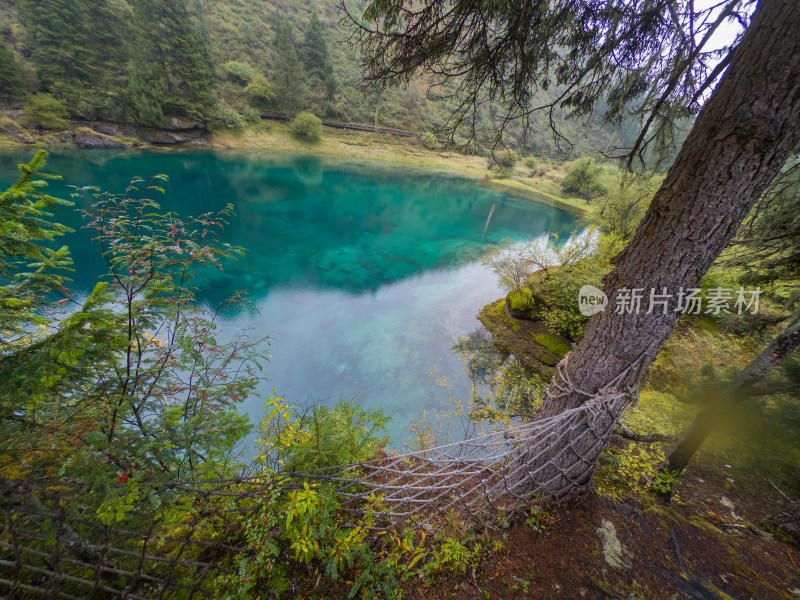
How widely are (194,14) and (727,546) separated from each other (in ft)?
176

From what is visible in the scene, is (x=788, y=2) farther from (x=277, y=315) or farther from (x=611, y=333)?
(x=277, y=315)

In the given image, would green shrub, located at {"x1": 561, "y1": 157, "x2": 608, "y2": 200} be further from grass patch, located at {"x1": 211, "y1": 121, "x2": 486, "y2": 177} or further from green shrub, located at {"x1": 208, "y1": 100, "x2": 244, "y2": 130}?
green shrub, located at {"x1": 208, "y1": 100, "x2": 244, "y2": 130}

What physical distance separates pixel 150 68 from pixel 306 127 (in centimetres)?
1404

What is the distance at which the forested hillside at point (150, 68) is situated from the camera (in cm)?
1991

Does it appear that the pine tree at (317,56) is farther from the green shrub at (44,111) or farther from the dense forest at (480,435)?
the dense forest at (480,435)

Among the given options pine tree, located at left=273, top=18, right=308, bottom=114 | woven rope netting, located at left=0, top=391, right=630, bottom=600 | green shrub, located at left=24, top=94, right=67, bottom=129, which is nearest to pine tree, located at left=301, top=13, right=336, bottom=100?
pine tree, located at left=273, top=18, right=308, bottom=114

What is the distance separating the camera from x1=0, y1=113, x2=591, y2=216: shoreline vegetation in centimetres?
1932

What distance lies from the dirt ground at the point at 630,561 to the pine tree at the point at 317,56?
48.1 metres

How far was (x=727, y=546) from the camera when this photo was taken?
2570mm

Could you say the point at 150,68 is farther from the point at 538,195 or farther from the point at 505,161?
the point at 538,195

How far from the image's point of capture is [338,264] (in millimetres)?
13125

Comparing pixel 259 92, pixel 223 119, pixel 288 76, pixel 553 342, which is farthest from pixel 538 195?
pixel 223 119

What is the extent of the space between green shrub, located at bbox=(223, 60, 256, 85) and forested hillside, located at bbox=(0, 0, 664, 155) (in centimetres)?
12

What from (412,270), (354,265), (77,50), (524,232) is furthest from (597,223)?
(77,50)
